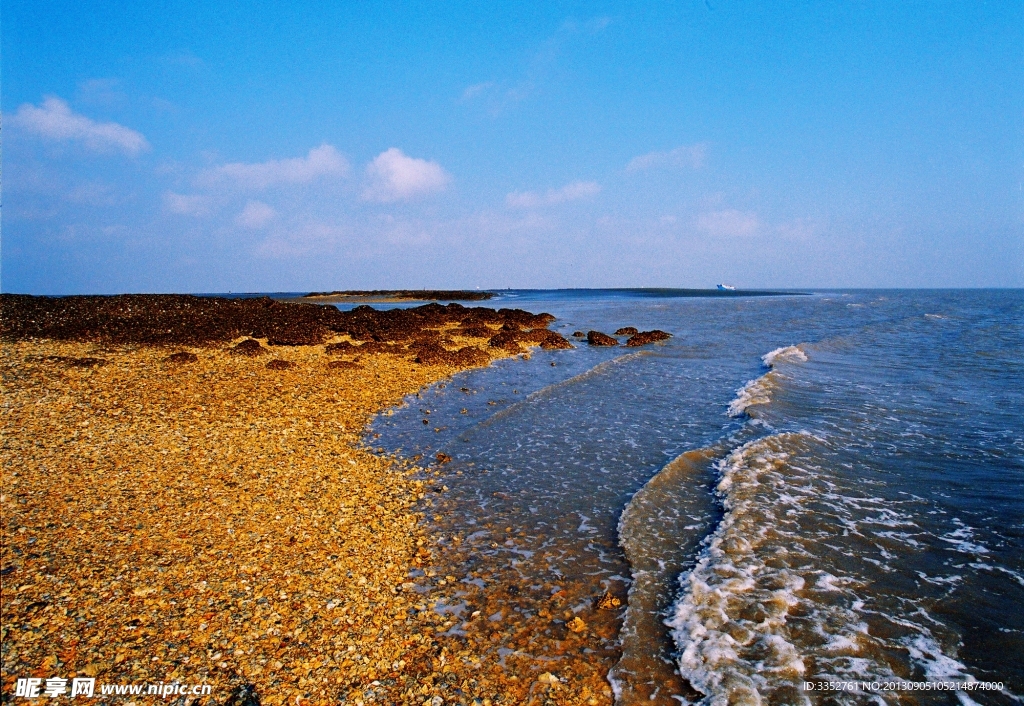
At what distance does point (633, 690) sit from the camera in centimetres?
Answer: 481

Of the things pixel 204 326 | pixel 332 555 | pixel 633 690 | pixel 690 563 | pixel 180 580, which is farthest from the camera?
pixel 204 326

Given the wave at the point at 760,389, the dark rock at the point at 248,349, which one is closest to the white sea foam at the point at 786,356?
the wave at the point at 760,389

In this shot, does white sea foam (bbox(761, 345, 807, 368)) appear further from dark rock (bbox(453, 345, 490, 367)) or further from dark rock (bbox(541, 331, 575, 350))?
dark rock (bbox(453, 345, 490, 367))

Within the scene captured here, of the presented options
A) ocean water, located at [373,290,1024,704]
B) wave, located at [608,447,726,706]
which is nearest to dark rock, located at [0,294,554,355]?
ocean water, located at [373,290,1024,704]

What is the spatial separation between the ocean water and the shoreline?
101cm

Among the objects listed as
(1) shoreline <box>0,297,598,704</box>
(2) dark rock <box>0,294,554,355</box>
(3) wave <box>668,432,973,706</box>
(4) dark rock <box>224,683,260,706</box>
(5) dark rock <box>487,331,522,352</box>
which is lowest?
(3) wave <box>668,432,973,706</box>

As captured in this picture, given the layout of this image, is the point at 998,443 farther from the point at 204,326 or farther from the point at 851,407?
the point at 204,326

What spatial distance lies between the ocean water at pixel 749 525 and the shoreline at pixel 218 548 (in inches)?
39.8

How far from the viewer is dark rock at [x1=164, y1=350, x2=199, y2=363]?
18.5 meters

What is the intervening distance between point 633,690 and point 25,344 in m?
27.1

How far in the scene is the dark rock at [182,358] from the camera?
18.5 meters

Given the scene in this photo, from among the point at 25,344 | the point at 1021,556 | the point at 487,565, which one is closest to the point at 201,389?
the point at 487,565

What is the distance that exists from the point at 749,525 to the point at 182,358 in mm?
18742

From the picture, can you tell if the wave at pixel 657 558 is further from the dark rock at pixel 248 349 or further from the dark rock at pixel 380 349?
the dark rock at pixel 248 349
